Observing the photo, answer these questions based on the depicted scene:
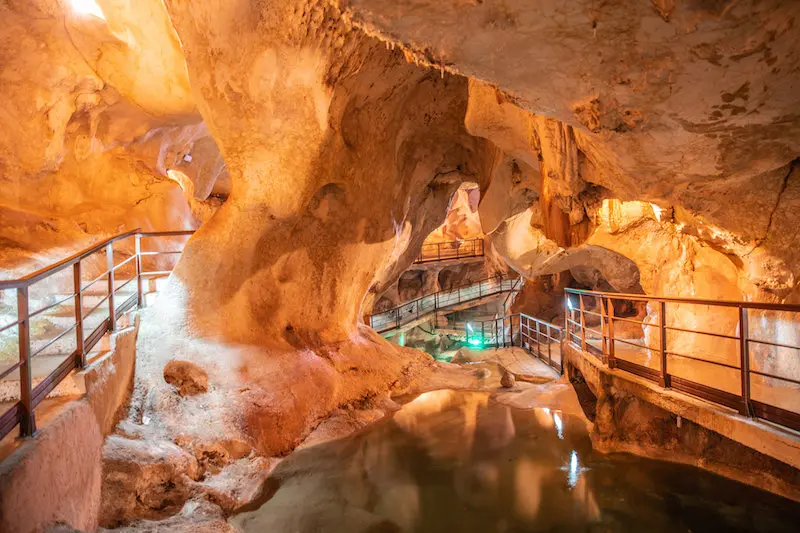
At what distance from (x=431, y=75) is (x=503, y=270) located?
52.9 feet

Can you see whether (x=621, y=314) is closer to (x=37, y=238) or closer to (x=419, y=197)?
(x=419, y=197)

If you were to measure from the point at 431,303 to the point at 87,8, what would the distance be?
15698 mm

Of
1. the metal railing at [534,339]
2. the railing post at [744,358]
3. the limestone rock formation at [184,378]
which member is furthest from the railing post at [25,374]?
the metal railing at [534,339]

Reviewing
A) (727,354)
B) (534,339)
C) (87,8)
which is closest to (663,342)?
(727,354)

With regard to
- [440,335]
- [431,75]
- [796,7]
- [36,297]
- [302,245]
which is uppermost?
[431,75]

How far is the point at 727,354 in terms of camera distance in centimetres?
642

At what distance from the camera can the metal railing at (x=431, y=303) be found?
57.7 ft

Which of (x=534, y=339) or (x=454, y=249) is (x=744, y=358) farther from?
(x=454, y=249)

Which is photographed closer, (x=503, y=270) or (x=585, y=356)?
(x=585, y=356)

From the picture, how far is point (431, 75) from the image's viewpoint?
825 cm

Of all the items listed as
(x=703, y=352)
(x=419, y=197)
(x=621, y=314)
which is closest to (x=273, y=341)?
(x=419, y=197)

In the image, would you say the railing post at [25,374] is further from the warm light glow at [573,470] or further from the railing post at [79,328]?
the warm light glow at [573,470]

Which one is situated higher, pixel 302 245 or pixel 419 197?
pixel 419 197

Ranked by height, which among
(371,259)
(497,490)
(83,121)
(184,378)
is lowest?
(497,490)
